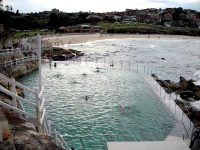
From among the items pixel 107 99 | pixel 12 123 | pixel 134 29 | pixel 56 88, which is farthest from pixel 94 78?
pixel 134 29

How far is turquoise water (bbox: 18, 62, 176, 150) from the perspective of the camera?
17.6m

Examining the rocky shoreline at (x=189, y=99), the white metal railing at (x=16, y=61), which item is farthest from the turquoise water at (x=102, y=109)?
the white metal railing at (x=16, y=61)

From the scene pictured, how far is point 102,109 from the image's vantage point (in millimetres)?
23047

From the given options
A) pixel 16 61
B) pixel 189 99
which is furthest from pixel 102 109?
pixel 16 61

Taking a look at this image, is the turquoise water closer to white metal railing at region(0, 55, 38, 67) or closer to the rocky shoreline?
the rocky shoreline

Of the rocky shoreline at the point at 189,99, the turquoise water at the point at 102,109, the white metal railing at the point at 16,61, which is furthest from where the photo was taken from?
the white metal railing at the point at 16,61

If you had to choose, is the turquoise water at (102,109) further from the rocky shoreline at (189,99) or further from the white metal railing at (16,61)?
the white metal railing at (16,61)

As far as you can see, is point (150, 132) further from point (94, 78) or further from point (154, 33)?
point (154, 33)

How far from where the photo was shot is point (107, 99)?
26.4m

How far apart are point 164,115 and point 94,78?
16702 millimetres

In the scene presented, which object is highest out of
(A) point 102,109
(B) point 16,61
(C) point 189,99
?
(B) point 16,61

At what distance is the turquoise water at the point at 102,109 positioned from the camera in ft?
57.8

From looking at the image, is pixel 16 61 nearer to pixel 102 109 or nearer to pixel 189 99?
pixel 102 109

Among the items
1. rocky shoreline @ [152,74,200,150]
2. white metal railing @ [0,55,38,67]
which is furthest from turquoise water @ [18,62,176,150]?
white metal railing @ [0,55,38,67]
